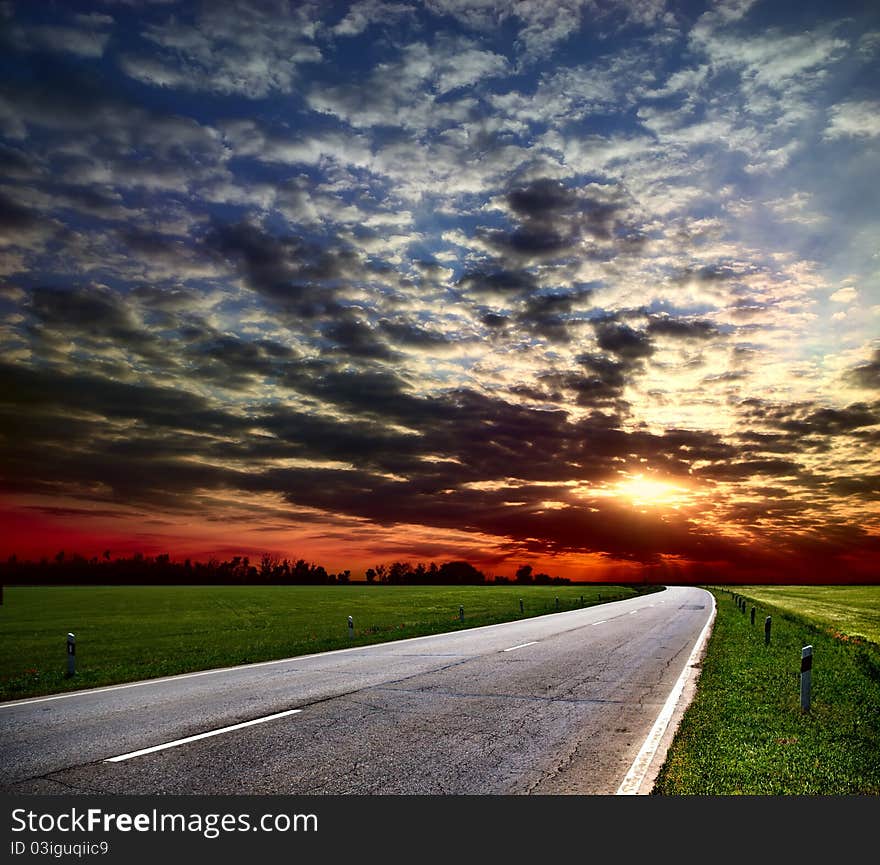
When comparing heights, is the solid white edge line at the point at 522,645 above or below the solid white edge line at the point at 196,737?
below

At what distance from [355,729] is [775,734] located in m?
5.68

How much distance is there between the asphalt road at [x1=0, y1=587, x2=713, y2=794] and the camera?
665 cm

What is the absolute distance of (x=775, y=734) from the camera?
885 cm

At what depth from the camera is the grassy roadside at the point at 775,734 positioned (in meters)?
6.80

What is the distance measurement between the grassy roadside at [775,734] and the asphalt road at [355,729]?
697 millimetres

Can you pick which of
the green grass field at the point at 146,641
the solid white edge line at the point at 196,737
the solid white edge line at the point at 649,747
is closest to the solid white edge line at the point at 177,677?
the green grass field at the point at 146,641

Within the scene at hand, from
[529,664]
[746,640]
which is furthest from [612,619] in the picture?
[529,664]

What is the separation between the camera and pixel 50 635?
31.0 m

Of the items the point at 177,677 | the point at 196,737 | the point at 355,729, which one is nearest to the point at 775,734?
the point at 355,729

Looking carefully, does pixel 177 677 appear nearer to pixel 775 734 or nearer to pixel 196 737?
pixel 196 737

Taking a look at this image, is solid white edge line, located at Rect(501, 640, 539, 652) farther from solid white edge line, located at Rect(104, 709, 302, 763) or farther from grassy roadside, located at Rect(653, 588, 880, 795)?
solid white edge line, located at Rect(104, 709, 302, 763)

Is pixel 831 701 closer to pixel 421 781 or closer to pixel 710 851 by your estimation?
pixel 710 851

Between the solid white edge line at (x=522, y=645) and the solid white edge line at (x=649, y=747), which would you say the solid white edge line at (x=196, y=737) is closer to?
the solid white edge line at (x=649, y=747)

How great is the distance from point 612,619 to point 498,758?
26712mm
